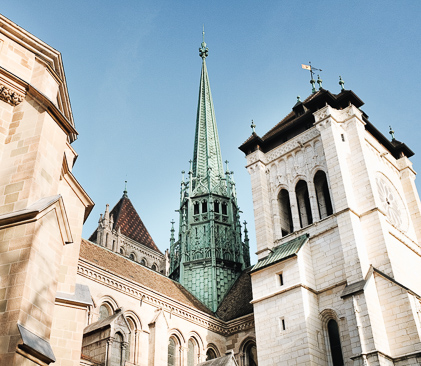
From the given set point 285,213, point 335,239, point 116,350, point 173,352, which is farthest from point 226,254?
point 116,350

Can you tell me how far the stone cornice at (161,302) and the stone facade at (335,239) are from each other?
3.03 m

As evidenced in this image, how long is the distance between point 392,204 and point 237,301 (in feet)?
29.0

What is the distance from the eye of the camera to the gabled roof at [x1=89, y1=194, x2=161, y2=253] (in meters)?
38.8

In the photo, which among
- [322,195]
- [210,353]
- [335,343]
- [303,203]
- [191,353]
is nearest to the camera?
[335,343]

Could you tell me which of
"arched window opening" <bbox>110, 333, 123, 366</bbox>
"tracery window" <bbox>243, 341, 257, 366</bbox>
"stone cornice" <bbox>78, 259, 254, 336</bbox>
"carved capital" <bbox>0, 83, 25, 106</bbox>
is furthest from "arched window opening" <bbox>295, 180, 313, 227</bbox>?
"carved capital" <bbox>0, 83, 25, 106</bbox>

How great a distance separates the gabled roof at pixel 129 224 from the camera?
38.8 metres

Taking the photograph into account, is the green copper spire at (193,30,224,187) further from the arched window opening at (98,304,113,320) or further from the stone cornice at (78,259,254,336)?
the arched window opening at (98,304,113,320)

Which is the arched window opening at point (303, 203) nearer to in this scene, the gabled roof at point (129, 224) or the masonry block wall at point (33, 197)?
the masonry block wall at point (33, 197)

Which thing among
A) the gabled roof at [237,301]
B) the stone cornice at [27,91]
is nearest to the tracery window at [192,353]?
the gabled roof at [237,301]

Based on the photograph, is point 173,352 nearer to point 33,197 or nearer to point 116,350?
point 116,350

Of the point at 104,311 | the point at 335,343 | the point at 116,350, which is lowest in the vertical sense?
the point at 116,350

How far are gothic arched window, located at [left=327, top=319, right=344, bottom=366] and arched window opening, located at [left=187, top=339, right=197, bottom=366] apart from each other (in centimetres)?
615

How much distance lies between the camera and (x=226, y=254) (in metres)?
29.2

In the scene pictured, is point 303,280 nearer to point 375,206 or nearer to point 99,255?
→ point 375,206
